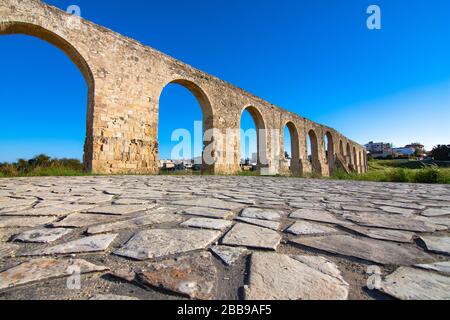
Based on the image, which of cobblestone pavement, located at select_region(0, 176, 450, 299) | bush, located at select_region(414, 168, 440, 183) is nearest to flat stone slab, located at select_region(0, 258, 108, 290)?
cobblestone pavement, located at select_region(0, 176, 450, 299)

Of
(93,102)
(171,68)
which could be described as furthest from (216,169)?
(93,102)

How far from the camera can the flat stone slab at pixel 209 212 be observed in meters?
1.81

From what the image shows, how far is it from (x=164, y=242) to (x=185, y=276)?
38cm

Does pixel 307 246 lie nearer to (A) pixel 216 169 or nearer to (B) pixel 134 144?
(B) pixel 134 144

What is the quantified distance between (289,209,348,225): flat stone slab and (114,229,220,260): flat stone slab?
779mm

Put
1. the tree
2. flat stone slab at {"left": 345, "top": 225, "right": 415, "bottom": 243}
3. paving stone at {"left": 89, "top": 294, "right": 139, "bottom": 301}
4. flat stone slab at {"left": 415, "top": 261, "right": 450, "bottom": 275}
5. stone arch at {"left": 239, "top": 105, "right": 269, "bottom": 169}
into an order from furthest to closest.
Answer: the tree < stone arch at {"left": 239, "top": 105, "right": 269, "bottom": 169} < flat stone slab at {"left": 345, "top": 225, "right": 415, "bottom": 243} < flat stone slab at {"left": 415, "top": 261, "right": 450, "bottom": 275} < paving stone at {"left": 89, "top": 294, "right": 139, "bottom": 301}

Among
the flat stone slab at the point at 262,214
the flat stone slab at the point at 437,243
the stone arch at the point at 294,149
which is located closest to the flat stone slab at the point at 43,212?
the flat stone slab at the point at 262,214

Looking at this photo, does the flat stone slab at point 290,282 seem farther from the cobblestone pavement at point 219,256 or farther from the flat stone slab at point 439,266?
the flat stone slab at point 439,266

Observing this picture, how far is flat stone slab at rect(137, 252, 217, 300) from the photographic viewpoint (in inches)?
30.2

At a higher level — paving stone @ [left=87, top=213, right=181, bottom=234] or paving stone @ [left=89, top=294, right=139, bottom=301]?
paving stone @ [left=87, top=213, right=181, bottom=234]

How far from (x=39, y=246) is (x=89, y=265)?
41cm

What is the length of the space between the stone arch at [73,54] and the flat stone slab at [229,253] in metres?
7.18

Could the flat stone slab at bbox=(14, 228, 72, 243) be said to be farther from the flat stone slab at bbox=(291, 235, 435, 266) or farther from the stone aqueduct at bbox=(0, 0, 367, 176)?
the stone aqueduct at bbox=(0, 0, 367, 176)

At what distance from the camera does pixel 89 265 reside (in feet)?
3.05
